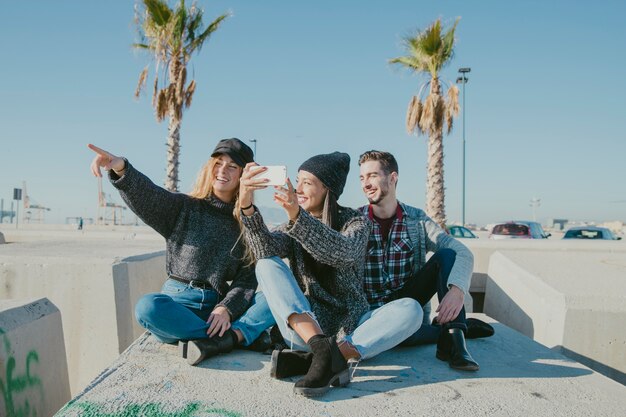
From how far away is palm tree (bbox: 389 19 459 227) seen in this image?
1410 cm

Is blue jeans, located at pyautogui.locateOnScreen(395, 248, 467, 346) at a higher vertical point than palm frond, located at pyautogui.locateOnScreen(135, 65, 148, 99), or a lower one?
lower

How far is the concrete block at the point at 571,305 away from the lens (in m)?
3.62

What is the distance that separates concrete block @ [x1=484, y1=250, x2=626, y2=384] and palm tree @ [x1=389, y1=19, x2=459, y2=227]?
8800 millimetres

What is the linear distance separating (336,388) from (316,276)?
0.72 m

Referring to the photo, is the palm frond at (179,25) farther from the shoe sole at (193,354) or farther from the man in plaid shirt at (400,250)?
the shoe sole at (193,354)

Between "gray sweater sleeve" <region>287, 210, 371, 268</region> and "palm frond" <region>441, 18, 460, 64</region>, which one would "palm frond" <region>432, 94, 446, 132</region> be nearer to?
"palm frond" <region>441, 18, 460, 64</region>

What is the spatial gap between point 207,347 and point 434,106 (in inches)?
506

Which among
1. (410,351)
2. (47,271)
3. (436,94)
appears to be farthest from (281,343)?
(436,94)

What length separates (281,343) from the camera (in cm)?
296

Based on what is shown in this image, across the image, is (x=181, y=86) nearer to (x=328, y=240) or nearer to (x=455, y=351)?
(x=328, y=240)

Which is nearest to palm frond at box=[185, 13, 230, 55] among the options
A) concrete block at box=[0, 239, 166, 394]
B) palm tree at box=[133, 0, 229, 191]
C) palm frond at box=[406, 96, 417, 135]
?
palm tree at box=[133, 0, 229, 191]

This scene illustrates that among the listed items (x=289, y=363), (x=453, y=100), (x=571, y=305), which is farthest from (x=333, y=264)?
(x=453, y=100)

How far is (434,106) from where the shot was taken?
14258 mm

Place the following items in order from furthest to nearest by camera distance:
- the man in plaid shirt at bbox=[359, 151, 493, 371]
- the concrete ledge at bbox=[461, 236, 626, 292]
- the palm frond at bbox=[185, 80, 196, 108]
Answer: the palm frond at bbox=[185, 80, 196, 108], the concrete ledge at bbox=[461, 236, 626, 292], the man in plaid shirt at bbox=[359, 151, 493, 371]
